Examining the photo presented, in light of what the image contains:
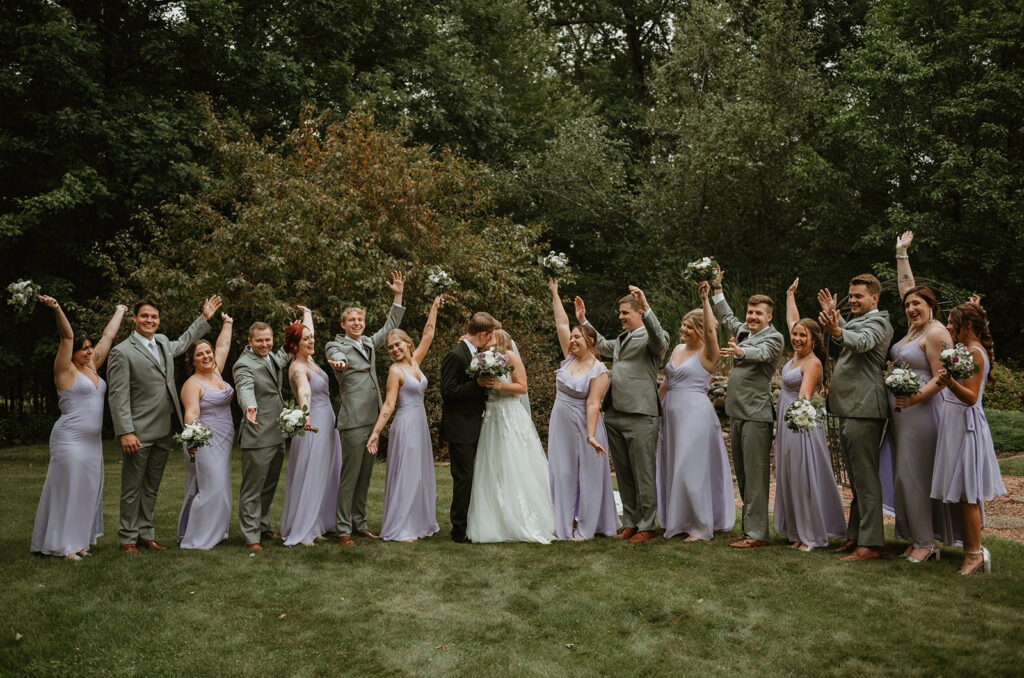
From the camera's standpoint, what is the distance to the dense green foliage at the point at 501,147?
16500mm

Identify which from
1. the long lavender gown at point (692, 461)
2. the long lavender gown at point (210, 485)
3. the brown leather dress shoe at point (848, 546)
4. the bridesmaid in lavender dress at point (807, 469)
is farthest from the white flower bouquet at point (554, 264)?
the brown leather dress shoe at point (848, 546)

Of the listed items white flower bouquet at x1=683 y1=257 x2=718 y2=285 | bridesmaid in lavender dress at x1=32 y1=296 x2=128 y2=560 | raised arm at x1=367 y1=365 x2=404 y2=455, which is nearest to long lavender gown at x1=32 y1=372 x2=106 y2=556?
bridesmaid in lavender dress at x1=32 y1=296 x2=128 y2=560

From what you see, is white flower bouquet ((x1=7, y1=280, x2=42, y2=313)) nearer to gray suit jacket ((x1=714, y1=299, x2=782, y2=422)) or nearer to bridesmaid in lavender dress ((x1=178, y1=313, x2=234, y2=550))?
bridesmaid in lavender dress ((x1=178, y1=313, x2=234, y2=550))

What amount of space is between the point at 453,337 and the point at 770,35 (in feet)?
43.9

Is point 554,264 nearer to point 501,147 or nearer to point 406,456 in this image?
point 406,456

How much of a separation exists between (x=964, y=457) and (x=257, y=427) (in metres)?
5.81

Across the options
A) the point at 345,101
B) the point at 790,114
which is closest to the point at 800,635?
the point at 345,101

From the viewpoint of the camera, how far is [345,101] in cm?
2070

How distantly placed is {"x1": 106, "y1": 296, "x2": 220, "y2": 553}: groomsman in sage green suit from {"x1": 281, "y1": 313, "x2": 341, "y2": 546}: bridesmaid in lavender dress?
3.45 feet

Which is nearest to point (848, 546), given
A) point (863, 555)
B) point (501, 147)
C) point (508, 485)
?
point (863, 555)

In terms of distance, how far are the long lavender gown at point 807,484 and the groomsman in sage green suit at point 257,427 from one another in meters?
4.49

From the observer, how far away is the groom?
7.64 m

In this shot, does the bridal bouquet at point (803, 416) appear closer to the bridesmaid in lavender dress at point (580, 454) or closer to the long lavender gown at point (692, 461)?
the long lavender gown at point (692, 461)

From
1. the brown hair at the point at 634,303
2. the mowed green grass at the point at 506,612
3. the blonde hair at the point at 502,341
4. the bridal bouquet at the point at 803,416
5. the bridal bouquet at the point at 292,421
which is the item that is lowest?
the mowed green grass at the point at 506,612
